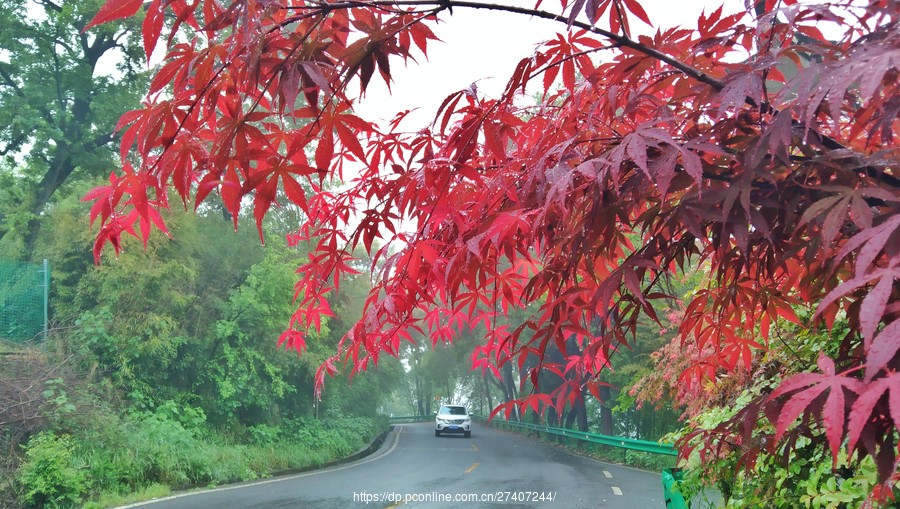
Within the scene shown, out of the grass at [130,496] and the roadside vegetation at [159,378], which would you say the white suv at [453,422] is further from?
the grass at [130,496]

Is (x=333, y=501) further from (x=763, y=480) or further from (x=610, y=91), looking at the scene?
(x=610, y=91)

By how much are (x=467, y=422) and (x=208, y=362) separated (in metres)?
11.6

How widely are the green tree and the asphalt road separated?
8304 millimetres

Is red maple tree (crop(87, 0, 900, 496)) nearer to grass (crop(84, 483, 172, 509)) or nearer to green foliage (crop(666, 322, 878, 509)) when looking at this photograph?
green foliage (crop(666, 322, 878, 509))

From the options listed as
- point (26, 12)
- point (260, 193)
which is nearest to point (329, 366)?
point (260, 193)

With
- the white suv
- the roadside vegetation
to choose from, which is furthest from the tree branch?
the white suv

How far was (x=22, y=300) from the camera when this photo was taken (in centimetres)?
1066

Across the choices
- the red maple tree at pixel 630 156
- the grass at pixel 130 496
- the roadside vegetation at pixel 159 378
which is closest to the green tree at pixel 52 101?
the roadside vegetation at pixel 159 378

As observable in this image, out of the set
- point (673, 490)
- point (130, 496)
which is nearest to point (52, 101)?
point (130, 496)

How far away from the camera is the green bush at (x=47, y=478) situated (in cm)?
684

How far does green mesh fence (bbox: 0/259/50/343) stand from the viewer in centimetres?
1037

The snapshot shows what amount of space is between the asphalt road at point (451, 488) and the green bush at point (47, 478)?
0.79 m

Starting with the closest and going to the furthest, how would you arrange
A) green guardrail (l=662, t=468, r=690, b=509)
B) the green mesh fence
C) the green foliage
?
the green foliage < green guardrail (l=662, t=468, r=690, b=509) < the green mesh fence

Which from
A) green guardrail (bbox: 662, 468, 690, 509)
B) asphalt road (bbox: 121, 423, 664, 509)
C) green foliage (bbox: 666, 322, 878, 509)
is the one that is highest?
green foliage (bbox: 666, 322, 878, 509)
